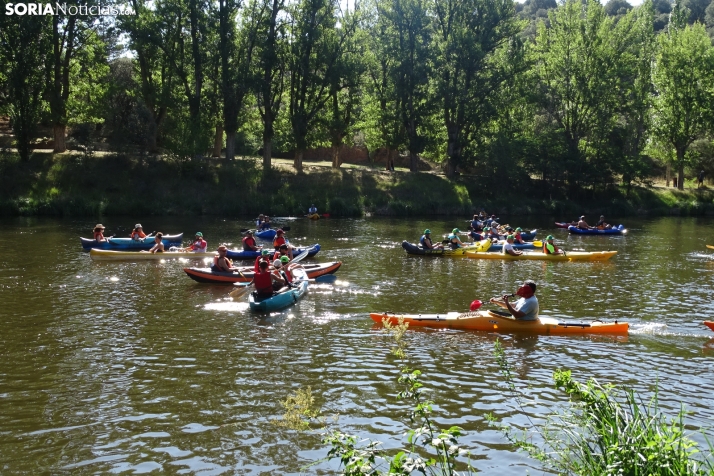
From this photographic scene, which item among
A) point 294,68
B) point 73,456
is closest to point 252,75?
point 294,68

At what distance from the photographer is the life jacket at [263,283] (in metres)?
17.1

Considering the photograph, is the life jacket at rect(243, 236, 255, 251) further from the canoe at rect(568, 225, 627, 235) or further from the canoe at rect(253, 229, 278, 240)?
the canoe at rect(568, 225, 627, 235)

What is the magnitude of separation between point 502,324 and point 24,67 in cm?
3617

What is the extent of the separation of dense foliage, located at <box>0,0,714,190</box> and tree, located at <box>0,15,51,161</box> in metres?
0.09

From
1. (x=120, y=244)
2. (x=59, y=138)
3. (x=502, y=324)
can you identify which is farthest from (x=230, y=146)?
(x=502, y=324)

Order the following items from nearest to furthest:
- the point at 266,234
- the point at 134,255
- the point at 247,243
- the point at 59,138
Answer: the point at 134,255
the point at 247,243
the point at 266,234
the point at 59,138

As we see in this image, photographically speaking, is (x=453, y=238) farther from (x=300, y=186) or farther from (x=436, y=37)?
(x=436, y=37)

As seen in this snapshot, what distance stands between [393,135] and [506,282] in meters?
30.1

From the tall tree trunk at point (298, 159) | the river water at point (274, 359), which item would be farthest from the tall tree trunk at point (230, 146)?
the river water at point (274, 359)

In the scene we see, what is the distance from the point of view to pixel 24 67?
3941 centimetres

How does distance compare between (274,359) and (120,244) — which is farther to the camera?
(120,244)

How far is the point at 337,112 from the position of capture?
4881 cm

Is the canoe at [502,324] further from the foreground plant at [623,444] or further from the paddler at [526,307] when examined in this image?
the foreground plant at [623,444]

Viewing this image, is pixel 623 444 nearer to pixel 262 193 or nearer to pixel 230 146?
pixel 262 193
